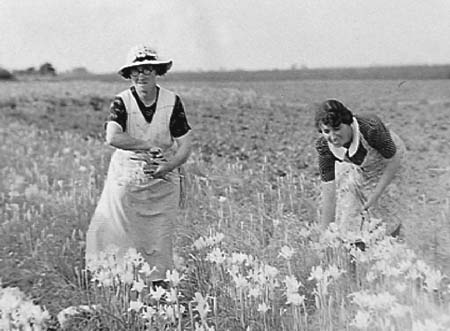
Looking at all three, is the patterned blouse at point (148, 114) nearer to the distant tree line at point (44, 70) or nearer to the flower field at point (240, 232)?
the flower field at point (240, 232)

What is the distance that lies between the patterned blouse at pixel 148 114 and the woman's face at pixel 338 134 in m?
0.40

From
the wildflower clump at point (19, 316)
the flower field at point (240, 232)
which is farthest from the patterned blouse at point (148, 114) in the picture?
the wildflower clump at point (19, 316)

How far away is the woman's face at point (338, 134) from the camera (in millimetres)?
1674

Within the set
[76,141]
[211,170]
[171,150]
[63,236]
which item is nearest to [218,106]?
[76,141]

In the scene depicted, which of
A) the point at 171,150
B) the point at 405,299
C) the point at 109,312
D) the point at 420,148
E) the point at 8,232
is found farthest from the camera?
the point at 420,148

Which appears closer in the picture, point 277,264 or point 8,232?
point 277,264

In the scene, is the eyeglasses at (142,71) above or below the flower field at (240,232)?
above

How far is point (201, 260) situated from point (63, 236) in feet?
2.02

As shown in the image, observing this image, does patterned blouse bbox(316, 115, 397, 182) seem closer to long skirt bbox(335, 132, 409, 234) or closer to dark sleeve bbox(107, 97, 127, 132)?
long skirt bbox(335, 132, 409, 234)

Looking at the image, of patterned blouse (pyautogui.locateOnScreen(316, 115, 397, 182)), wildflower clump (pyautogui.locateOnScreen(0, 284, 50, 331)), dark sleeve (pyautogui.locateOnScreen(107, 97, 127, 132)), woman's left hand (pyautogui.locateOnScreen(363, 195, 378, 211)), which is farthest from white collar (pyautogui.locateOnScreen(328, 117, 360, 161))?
wildflower clump (pyautogui.locateOnScreen(0, 284, 50, 331))

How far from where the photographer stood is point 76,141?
3.38m

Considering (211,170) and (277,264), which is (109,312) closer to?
(277,264)

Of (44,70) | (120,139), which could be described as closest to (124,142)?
(120,139)

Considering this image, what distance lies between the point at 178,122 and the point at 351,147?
455 mm
